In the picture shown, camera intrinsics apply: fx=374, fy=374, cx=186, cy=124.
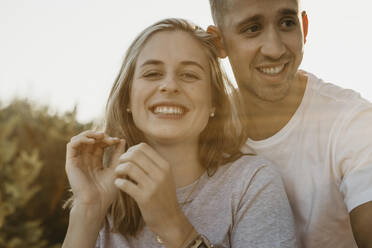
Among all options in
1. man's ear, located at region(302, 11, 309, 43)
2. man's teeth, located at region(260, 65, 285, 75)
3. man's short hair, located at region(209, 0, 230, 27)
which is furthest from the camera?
man's ear, located at region(302, 11, 309, 43)

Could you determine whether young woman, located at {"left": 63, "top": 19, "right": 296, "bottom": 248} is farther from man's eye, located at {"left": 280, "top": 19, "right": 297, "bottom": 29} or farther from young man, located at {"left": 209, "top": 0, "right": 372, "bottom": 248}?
man's eye, located at {"left": 280, "top": 19, "right": 297, "bottom": 29}

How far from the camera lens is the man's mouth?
2699 millimetres

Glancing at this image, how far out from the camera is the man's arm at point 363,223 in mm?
2180

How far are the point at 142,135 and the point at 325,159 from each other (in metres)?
1.31

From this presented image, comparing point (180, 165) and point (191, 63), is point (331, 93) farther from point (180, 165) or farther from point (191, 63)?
point (180, 165)

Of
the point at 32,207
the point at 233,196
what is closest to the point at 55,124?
the point at 32,207

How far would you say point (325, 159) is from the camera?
2.43 m

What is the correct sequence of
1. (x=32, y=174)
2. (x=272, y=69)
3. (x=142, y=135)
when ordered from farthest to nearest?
(x=32, y=174), (x=142, y=135), (x=272, y=69)

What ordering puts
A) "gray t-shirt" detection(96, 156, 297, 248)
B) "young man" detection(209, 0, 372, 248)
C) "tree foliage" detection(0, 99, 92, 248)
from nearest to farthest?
"gray t-shirt" detection(96, 156, 297, 248)
"young man" detection(209, 0, 372, 248)
"tree foliage" detection(0, 99, 92, 248)

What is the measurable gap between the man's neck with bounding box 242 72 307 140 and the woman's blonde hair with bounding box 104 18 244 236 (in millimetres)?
153

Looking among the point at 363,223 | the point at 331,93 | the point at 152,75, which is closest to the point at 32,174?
the point at 152,75

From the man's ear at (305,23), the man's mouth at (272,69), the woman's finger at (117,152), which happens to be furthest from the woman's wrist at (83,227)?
the man's ear at (305,23)

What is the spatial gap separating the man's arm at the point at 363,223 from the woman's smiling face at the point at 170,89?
1.08m

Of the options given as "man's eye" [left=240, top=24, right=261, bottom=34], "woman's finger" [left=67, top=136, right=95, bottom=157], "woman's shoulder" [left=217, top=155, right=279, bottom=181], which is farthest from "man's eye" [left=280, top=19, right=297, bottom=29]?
"woman's finger" [left=67, top=136, right=95, bottom=157]
